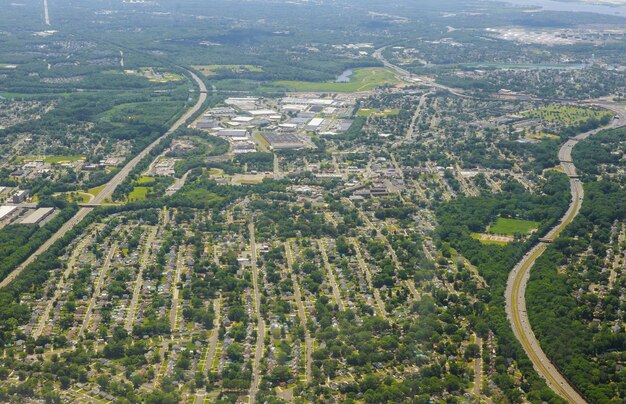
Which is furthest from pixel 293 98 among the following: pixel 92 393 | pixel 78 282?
pixel 92 393

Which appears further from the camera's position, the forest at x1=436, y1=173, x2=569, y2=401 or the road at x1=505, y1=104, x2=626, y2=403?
the forest at x1=436, y1=173, x2=569, y2=401

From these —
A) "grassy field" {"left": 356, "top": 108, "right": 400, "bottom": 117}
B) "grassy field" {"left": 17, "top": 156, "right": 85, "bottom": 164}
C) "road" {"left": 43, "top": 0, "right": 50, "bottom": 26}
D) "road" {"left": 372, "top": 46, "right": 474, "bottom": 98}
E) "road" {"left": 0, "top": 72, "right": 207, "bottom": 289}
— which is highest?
"road" {"left": 43, "top": 0, "right": 50, "bottom": 26}

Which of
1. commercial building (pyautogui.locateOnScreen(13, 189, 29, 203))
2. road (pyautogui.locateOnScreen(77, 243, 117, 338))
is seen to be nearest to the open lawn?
commercial building (pyautogui.locateOnScreen(13, 189, 29, 203))

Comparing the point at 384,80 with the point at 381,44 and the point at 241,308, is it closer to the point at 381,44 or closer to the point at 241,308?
the point at 381,44

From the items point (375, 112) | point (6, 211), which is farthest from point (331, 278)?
point (375, 112)

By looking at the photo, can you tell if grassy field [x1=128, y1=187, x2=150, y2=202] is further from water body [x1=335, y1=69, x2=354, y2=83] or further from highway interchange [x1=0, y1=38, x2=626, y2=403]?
water body [x1=335, y1=69, x2=354, y2=83]

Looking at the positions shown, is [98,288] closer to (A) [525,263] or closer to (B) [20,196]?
(B) [20,196]
